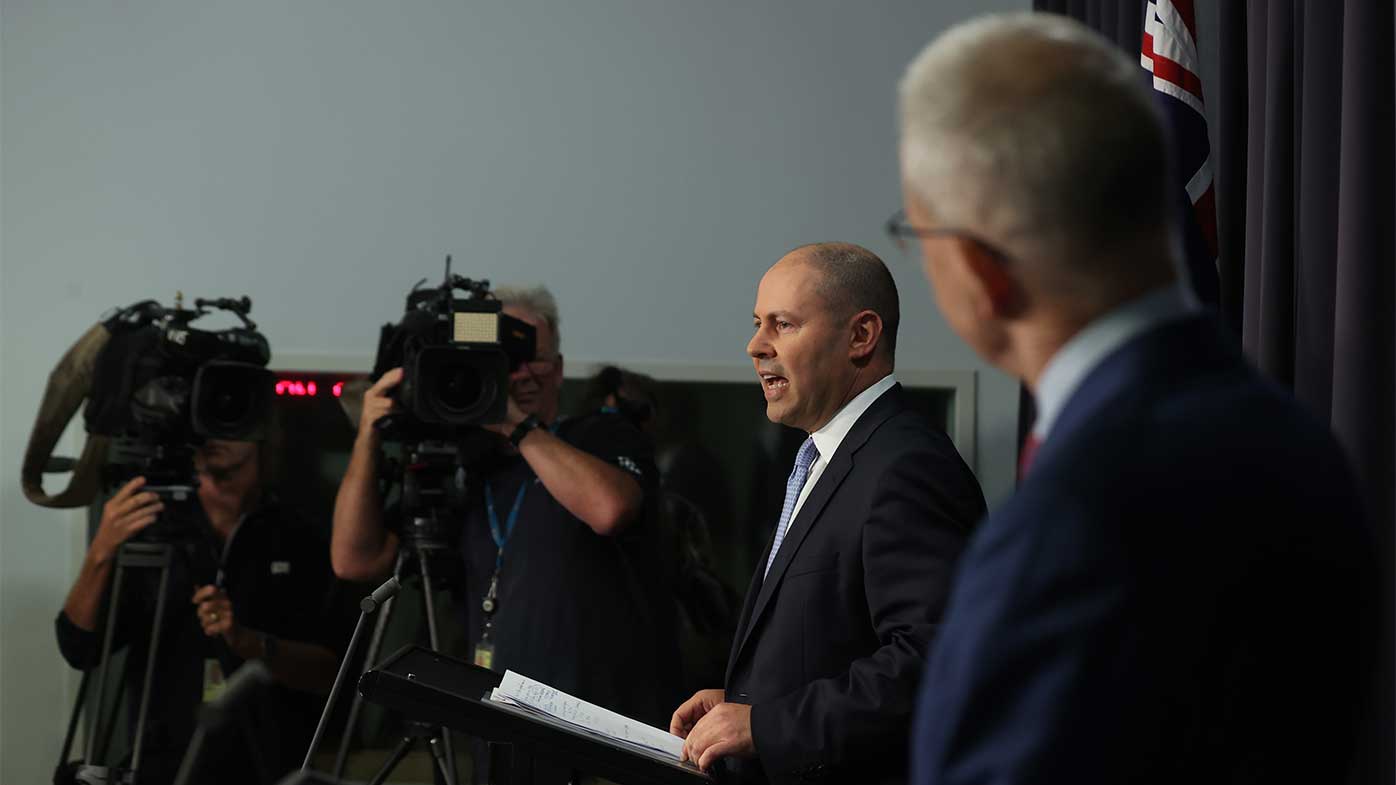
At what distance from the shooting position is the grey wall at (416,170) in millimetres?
3445

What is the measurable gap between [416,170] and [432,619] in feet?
4.72

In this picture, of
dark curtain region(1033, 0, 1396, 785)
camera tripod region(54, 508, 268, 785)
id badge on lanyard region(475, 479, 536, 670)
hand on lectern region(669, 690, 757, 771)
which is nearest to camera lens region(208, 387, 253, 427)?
camera tripod region(54, 508, 268, 785)

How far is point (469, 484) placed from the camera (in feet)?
9.20

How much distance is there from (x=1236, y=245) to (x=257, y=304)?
2.46 metres

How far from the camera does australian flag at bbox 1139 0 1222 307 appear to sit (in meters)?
2.37

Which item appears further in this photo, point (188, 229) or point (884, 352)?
point (188, 229)

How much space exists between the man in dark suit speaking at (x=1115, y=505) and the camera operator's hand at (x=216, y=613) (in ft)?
7.63

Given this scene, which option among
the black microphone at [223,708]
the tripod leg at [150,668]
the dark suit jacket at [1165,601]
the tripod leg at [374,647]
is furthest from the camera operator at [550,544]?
the dark suit jacket at [1165,601]

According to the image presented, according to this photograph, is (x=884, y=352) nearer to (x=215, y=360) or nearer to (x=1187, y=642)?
(x=1187, y=642)

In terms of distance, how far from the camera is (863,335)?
1937 mm

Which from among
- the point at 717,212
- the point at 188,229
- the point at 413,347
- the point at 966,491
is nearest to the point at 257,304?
the point at 188,229

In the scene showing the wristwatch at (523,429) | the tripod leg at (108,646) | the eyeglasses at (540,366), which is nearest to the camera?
the wristwatch at (523,429)

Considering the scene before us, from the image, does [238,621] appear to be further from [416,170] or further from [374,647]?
[416,170]

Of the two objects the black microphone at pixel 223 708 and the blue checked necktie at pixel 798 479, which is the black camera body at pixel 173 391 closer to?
the blue checked necktie at pixel 798 479
